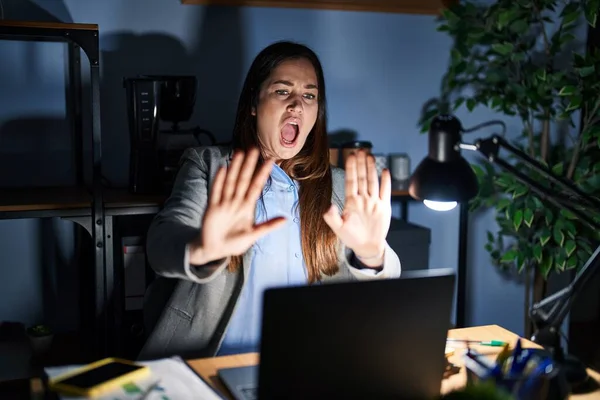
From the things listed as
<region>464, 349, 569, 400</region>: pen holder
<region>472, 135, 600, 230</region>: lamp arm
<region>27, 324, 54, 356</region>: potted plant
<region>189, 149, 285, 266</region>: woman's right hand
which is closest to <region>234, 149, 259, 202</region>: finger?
<region>189, 149, 285, 266</region>: woman's right hand

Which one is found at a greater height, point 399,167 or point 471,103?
point 471,103

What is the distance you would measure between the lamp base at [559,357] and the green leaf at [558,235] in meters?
1.50

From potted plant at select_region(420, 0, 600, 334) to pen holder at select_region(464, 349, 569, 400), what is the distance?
151cm

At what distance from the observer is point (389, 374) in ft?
3.66

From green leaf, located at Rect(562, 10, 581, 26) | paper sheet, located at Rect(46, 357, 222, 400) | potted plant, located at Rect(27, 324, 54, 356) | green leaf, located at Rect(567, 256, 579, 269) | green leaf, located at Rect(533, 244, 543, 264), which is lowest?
potted plant, located at Rect(27, 324, 54, 356)

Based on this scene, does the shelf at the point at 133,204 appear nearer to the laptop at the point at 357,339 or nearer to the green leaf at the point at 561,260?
the laptop at the point at 357,339

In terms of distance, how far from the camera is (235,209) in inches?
50.6

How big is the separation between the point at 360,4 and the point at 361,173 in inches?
59.7

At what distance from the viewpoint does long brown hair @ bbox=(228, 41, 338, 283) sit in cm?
186

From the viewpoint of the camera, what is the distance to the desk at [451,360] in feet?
4.35

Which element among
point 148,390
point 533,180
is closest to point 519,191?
point 533,180

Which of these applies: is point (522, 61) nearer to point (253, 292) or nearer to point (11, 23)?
point (253, 292)

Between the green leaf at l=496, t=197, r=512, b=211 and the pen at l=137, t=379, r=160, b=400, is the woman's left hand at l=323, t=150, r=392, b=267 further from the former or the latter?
the green leaf at l=496, t=197, r=512, b=211

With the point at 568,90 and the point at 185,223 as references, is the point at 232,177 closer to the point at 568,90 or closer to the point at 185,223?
the point at 185,223
